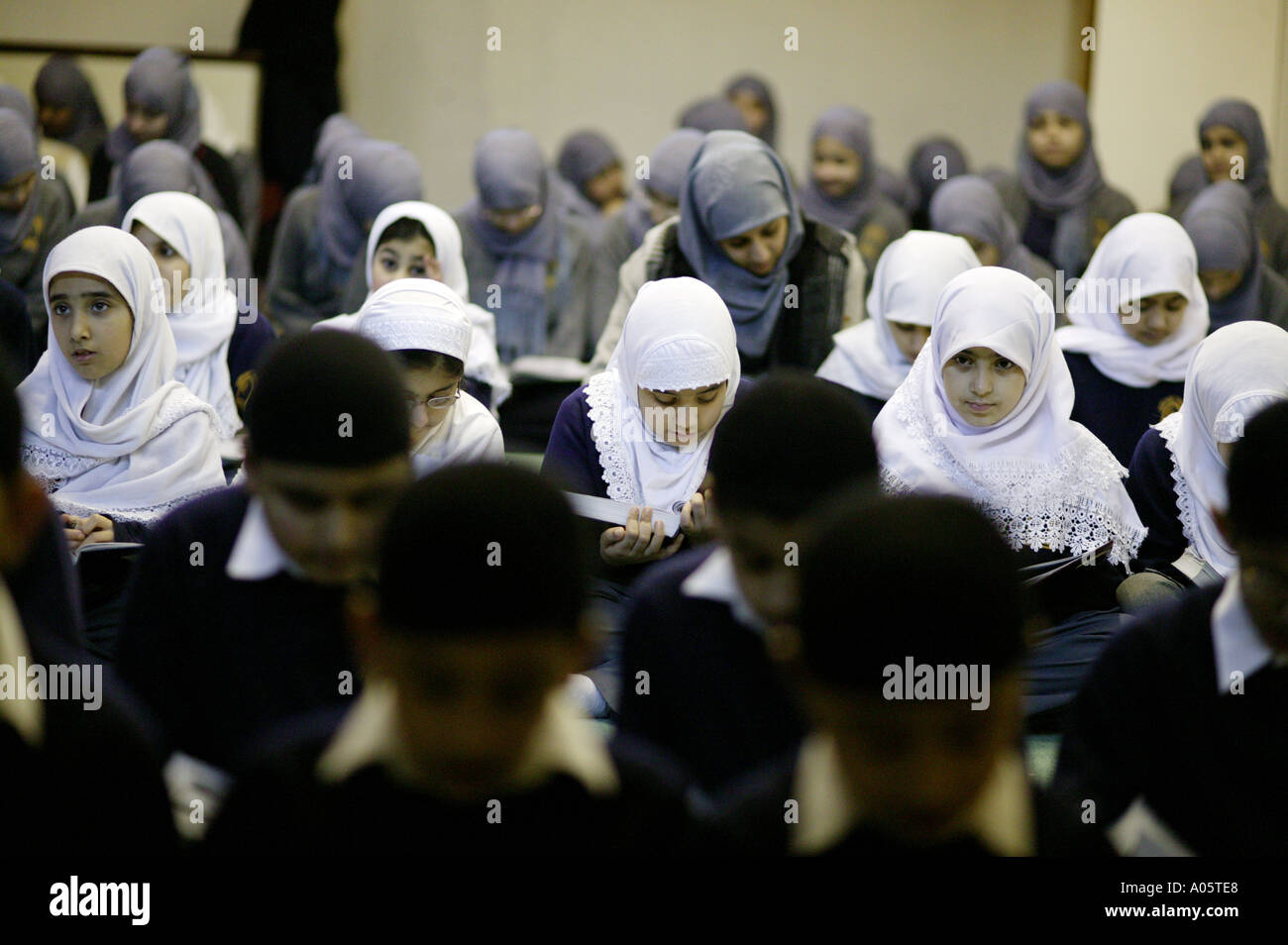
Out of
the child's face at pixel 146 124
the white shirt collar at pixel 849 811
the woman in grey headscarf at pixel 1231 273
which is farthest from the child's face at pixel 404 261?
the white shirt collar at pixel 849 811

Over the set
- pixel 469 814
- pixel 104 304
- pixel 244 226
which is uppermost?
pixel 244 226

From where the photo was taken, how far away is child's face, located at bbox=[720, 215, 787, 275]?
13.8 feet

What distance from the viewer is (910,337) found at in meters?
4.05

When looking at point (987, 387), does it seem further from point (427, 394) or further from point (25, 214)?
point (25, 214)

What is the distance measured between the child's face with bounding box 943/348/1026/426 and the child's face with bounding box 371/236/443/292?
1.80 meters

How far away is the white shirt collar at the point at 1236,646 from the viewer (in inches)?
61.7

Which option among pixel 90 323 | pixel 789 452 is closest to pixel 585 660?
pixel 789 452

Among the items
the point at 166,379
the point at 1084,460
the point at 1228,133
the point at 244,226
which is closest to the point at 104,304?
the point at 166,379

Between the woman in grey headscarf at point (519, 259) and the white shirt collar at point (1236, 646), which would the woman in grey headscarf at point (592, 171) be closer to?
the woman in grey headscarf at point (519, 259)

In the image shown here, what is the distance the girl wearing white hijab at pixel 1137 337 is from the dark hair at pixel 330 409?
264cm

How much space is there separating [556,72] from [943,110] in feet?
6.96
